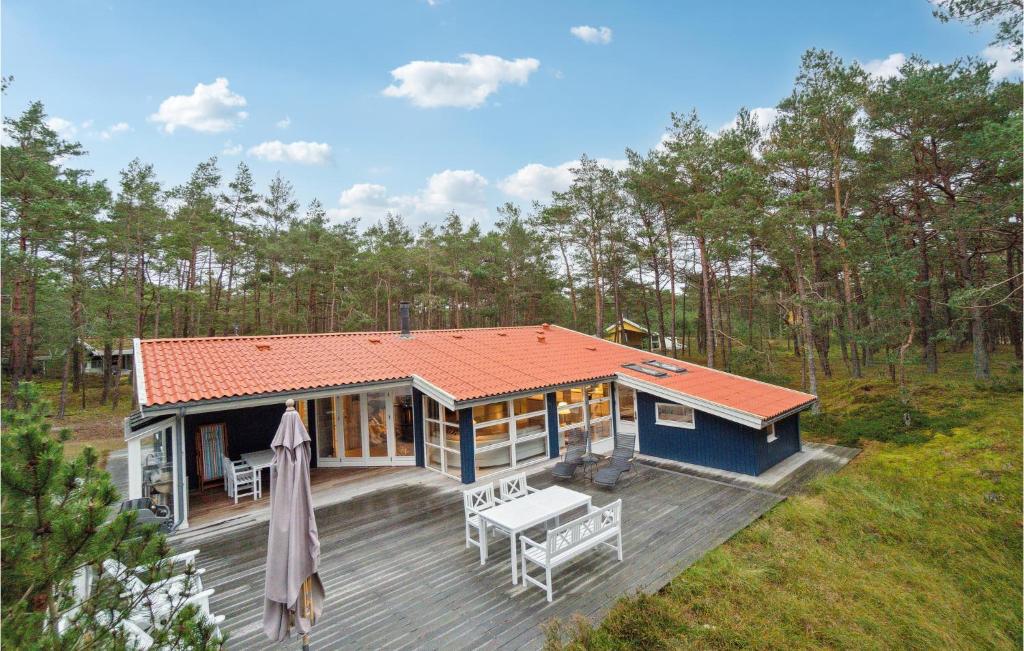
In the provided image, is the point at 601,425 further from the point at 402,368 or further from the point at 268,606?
the point at 268,606

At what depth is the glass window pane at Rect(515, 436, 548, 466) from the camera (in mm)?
10648

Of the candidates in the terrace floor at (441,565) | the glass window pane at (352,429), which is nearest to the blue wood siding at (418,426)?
the terrace floor at (441,565)

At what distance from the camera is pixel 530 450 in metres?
10.9

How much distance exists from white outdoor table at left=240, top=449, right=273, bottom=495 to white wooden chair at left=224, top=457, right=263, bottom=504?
0.08 m

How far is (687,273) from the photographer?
26500 mm

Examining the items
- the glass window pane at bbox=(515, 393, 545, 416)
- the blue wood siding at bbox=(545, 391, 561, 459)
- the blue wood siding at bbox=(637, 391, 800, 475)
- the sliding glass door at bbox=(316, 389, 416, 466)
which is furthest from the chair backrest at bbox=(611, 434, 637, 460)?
the sliding glass door at bbox=(316, 389, 416, 466)

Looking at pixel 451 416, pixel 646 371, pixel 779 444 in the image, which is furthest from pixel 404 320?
pixel 779 444

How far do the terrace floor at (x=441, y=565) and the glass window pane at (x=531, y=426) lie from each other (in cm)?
160

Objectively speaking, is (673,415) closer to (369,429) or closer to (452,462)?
(452,462)

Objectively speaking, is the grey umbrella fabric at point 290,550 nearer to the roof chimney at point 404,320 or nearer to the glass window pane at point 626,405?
the roof chimney at point 404,320

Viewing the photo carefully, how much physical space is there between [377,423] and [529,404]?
374cm

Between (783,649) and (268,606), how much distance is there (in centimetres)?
505

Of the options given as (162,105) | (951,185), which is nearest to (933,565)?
(951,185)

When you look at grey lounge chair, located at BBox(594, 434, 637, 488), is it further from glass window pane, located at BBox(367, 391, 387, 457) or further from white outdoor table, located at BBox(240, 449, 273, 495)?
white outdoor table, located at BBox(240, 449, 273, 495)
